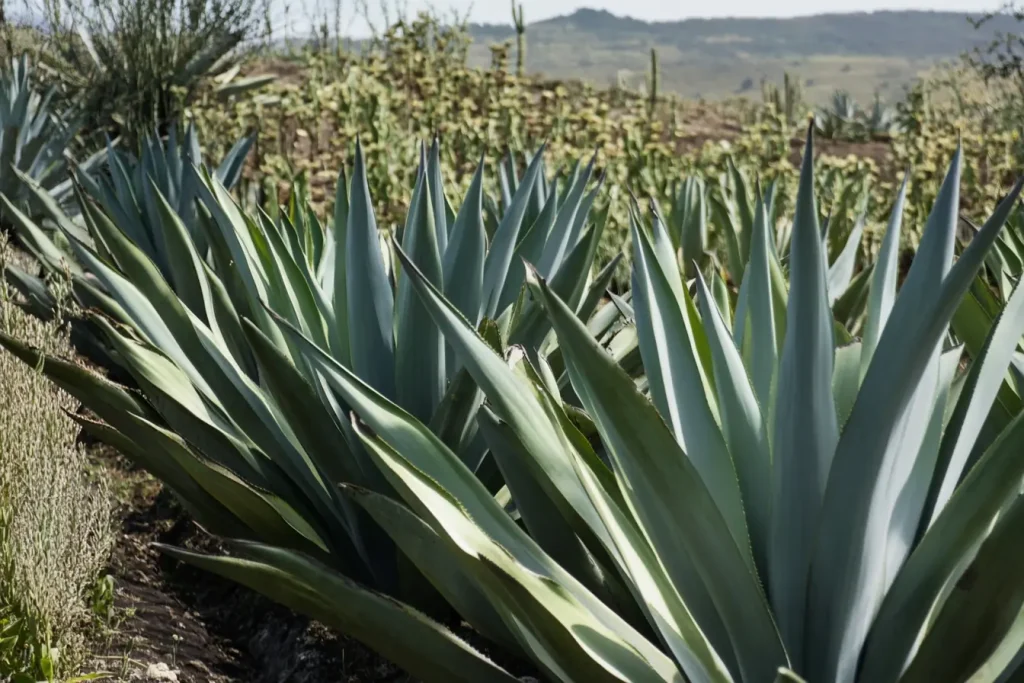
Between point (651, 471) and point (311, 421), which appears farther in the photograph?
point (311, 421)

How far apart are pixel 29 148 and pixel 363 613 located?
5.08 meters

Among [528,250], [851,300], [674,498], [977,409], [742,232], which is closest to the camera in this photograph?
[674,498]

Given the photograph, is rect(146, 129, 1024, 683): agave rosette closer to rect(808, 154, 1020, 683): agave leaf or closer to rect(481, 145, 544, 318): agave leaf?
rect(808, 154, 1020, 683): agave leaf

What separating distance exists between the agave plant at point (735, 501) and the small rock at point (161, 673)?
46 cm

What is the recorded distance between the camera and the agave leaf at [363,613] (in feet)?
5.12

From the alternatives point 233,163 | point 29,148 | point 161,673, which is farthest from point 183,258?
point 29,148

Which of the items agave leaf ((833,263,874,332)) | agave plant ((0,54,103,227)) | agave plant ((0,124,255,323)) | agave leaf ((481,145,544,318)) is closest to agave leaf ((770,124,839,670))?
agave leaf ((481,145,544,318))

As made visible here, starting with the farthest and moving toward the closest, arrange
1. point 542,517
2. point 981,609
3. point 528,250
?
point 528,250
point 542,517
point 981,609

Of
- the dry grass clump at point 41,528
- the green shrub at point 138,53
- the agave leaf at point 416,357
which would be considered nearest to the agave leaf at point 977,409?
the agave leaf at point 416,357

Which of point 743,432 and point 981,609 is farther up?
point 743,432

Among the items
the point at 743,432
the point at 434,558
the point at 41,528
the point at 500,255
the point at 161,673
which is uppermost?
the point at 500,255

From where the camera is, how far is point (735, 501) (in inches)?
56.7

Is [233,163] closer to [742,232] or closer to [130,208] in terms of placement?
[130,208]

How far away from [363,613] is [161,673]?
625 millimetres
